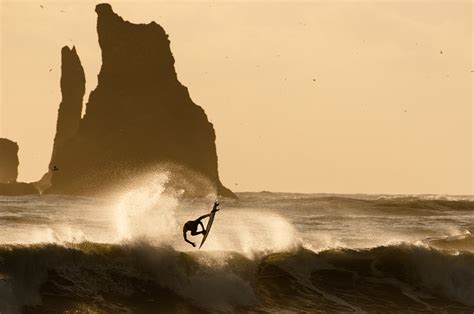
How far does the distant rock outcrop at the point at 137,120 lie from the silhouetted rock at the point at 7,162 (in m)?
11.9

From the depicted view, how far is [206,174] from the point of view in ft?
404

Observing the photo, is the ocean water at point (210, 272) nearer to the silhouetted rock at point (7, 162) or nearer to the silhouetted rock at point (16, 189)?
the silhouetted rock at point (16, 189)

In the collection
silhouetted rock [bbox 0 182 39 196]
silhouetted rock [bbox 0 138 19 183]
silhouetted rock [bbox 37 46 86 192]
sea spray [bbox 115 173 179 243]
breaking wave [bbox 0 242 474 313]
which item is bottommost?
breaking wave [bbox 0 242 474 313]

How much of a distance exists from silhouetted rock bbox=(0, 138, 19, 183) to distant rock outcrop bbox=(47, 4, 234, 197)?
11.9 metres

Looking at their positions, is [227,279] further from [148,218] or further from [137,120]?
[137,120]

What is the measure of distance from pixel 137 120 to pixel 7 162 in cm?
2202

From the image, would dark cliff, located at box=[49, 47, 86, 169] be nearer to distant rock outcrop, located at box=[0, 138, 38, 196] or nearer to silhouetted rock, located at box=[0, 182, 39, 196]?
distant rock outcrop, located at box=[0, 138, 38, 196]

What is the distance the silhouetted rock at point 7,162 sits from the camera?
454 ft

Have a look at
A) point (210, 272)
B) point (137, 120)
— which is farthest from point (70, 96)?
point (210, 272)

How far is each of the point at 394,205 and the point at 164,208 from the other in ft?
144

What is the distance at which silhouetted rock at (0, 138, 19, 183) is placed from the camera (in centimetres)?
13825

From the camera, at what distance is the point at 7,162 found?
138750mm

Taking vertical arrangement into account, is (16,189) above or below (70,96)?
below

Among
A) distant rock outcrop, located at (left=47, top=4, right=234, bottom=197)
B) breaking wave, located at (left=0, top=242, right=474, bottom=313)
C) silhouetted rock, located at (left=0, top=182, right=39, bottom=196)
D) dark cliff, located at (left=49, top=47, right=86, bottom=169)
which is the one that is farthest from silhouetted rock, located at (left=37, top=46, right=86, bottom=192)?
breaking wave, located at (left=0, top=242, right=474, bottom=313)
